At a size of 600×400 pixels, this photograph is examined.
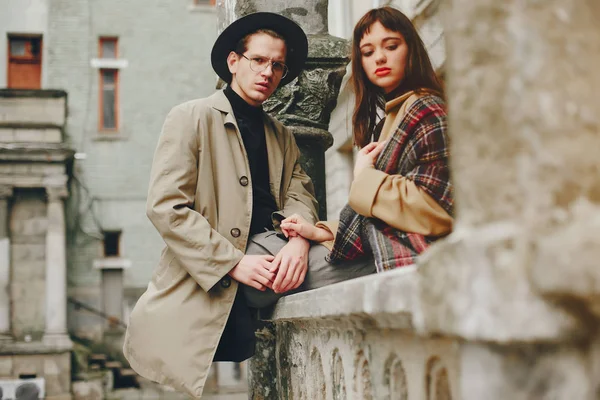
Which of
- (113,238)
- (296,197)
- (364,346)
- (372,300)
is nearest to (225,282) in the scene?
(296,197)

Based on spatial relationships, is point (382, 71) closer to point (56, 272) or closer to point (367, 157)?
point (367, 157)

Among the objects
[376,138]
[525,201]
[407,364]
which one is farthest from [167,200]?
[525,201]

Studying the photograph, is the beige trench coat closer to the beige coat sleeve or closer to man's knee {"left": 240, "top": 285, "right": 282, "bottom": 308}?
man's knee {"left": 240, "top": 285, "right": 282, "bottom": 308}

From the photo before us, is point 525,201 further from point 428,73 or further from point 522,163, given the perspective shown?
point 428,73

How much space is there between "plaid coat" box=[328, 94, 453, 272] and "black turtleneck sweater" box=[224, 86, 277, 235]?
2.42 ft

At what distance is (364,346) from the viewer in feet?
6.40

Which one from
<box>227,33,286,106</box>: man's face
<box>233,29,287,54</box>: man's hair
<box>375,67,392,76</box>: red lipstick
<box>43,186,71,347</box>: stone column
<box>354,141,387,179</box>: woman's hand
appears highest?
<box>233,29,287,54</box>: man's hair

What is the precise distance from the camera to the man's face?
124 inches

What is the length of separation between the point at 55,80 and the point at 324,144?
15255mm

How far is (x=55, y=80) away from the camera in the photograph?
60.5 ft

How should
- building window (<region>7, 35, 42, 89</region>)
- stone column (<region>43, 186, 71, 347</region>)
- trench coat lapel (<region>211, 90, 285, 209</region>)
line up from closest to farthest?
trench coat lapel (<region>211, 90, 285, 209</region>)
stone column (<region>43, 186, 71, 347</region>)
building window (<region>7, 35, 42, 89</region>)

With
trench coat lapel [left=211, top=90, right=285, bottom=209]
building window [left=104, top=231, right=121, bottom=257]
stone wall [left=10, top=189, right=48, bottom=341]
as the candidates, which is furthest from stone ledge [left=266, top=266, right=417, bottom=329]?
building window [left=104, top=231, right=121, bottom=257]

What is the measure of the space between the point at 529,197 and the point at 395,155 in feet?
4.87

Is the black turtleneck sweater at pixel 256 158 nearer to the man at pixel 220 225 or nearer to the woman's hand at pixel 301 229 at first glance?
the man at pixel 220 225
